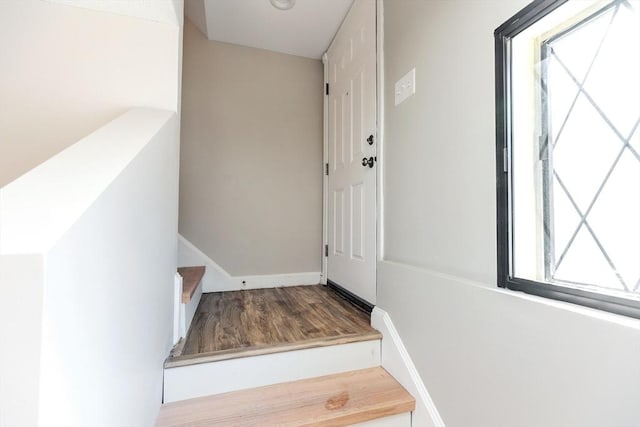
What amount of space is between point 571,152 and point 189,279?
5.99 ft

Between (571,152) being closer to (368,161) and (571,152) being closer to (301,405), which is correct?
(368,161)

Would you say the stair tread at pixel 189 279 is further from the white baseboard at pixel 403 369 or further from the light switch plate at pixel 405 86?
the light switch plate at pixel 405 86

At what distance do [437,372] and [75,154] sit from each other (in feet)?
4.22

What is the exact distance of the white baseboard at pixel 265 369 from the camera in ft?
3.69

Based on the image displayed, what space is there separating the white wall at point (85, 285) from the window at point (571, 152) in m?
1.00

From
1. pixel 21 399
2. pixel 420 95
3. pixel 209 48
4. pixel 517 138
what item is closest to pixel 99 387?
pixel 21 399

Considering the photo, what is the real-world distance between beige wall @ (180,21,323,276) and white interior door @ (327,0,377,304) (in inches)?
8.6

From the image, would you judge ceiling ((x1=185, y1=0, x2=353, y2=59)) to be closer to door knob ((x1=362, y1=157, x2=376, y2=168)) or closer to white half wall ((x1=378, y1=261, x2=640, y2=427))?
door knob ((x1=362, y1=157, x2=376, y2=168))

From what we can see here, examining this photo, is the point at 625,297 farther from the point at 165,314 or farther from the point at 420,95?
the point at 165,314

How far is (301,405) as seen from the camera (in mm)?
1079

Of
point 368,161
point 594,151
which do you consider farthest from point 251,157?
point 594,151

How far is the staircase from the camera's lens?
1.04 metres

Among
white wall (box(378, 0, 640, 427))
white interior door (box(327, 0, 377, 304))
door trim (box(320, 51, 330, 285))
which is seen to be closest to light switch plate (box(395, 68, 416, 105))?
white wall (box(378, 0, 640, 427))

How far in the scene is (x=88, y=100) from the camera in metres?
1.20
